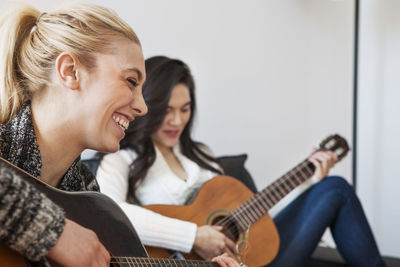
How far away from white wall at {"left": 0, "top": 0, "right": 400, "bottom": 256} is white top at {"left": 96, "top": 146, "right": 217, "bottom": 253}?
0.39 meters

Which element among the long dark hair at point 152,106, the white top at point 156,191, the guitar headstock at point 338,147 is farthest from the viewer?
the guitar headstock at point 338,147

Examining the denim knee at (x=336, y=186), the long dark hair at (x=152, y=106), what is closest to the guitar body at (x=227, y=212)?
the long dark hair at (x=152, y=106)

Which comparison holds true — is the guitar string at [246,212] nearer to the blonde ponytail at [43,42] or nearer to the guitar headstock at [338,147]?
the guitar headstock at [338,147]

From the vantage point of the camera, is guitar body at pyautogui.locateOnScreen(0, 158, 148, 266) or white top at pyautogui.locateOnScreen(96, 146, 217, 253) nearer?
guitar body at pyautogui.locateOnScreen(0, 158, 148, 266)

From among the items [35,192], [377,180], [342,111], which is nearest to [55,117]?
[35,192]

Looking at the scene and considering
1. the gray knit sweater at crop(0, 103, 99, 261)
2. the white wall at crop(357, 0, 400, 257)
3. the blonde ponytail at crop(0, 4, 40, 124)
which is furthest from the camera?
the white wall at crop(357, 0, 400, 257)

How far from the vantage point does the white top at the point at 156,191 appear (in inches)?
51.3

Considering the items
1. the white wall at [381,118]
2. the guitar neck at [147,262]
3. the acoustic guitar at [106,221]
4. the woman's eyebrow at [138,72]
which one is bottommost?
the white wall at [381,118]

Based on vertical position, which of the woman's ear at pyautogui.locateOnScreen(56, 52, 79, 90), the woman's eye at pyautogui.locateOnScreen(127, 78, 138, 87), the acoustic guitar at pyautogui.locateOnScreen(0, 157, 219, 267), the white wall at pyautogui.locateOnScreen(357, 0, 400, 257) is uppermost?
the woman's ear at pyautogui.locateOnScreen(56, 52, 79, 90)

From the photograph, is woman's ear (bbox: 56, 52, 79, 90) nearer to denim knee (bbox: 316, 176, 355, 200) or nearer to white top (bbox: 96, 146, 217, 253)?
white top (bbox: 96, 146, 217, 253)

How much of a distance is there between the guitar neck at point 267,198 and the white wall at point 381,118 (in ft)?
3.78

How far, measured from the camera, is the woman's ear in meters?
0.87

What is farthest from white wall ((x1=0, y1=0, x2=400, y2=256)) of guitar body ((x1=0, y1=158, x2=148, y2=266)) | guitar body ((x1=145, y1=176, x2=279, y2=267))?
guitar body ((x1=0, y1=158, x2=148, y2=266))

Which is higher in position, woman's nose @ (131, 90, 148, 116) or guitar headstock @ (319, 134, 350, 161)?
woman's nose @ (131, 90, 148, 116)
